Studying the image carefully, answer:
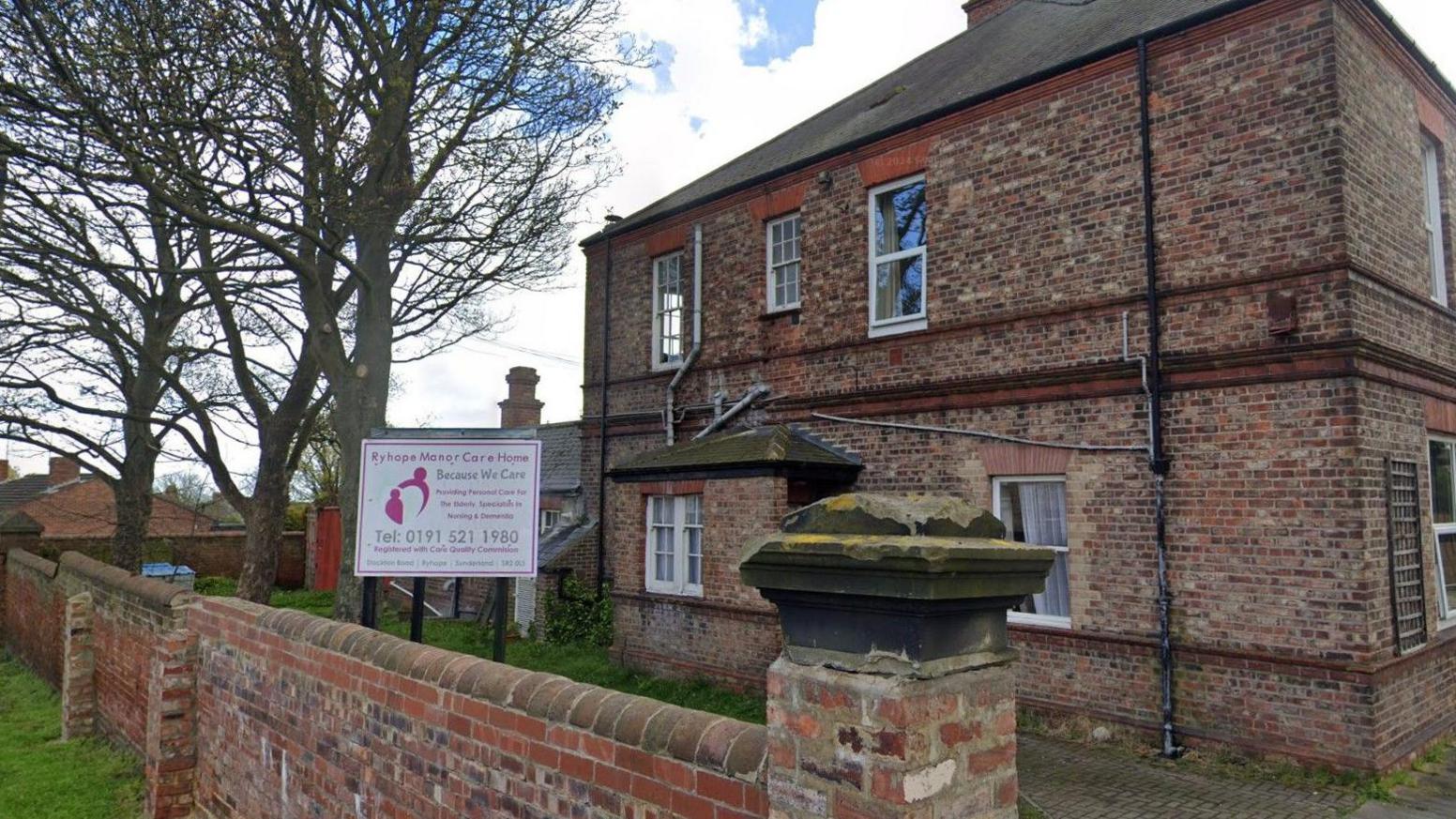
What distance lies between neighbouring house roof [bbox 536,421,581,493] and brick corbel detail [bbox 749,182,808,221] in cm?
640

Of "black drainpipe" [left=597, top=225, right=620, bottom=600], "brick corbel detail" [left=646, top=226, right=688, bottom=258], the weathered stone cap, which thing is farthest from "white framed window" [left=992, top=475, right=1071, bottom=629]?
"black drainpipe" [left=597, top=225, right=620, bottom=600]

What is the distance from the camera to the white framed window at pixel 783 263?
1303 centimetres

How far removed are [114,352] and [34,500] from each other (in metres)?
26.9

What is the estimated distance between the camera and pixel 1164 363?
29.1 ft

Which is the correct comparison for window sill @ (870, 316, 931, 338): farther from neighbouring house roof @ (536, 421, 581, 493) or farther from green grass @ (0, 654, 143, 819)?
green grass @ (0, 654, 143, 819)

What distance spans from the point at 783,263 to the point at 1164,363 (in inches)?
226

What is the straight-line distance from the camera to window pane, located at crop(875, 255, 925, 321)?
450 inches

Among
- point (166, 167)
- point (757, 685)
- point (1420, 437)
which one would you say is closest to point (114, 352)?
point (166, 167)

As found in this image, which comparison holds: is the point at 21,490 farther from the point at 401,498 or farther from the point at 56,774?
the point at 401,498

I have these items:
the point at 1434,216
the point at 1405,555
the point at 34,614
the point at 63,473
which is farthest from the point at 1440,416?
the point at 63,473

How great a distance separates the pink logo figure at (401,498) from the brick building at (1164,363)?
4728 mm

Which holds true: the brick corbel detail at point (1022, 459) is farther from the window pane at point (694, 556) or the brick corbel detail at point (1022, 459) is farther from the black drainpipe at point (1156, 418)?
the window pane at point (694, 556)

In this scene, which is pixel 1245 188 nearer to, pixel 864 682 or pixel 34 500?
pixel 864 682

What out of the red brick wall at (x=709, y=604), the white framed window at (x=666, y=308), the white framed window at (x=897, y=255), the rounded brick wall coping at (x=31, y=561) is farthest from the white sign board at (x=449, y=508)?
the rounded brick wall coping at (x=31, y=561)
